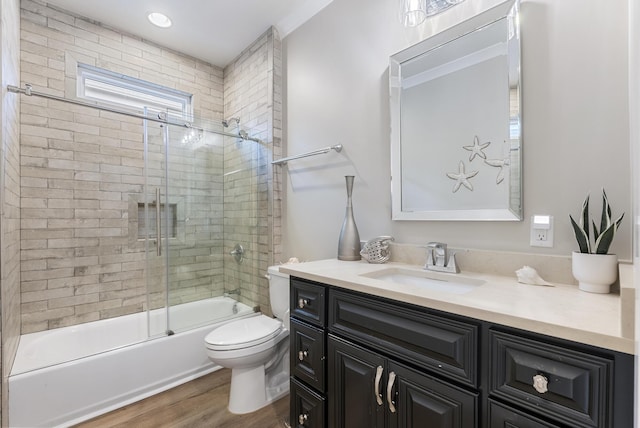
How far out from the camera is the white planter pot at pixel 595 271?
92 cm

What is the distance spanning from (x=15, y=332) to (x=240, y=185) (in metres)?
1.77

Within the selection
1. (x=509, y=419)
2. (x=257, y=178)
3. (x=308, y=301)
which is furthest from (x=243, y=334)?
(x=509, y=419)

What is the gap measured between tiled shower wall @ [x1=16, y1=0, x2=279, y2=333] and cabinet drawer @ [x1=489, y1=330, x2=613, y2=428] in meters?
1.91

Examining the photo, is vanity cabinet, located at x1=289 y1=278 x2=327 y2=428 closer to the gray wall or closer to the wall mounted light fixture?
the gray wall

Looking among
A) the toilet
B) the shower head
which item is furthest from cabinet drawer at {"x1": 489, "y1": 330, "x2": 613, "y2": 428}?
the shower head

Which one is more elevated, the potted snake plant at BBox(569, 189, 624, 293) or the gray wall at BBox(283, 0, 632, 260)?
the gray wall at BBox(283, 0, 632, 260)

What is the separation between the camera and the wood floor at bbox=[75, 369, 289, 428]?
1675 millimetres

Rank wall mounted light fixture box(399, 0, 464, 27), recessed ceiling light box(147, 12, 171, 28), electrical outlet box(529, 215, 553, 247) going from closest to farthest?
electrical outlet box(529, 215, 553, 247) → wall mounted light fixture box(399, 0, 464, 27) → recessed ceiling light box(147, 12, 171, 28)

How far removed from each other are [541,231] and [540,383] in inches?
26.2

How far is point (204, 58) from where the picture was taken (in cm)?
294

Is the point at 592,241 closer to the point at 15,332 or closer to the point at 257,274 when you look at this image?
the point at 257,274

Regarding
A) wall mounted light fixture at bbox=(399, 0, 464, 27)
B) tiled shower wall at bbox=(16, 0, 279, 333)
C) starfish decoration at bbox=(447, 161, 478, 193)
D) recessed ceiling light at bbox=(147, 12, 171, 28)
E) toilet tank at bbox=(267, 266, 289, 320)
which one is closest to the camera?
starfish decoration at bbox=(447, 161, 478, 193)

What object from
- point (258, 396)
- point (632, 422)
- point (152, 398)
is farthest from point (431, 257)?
point (152, 398)

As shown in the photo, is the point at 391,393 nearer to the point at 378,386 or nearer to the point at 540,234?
the point at 378,386
